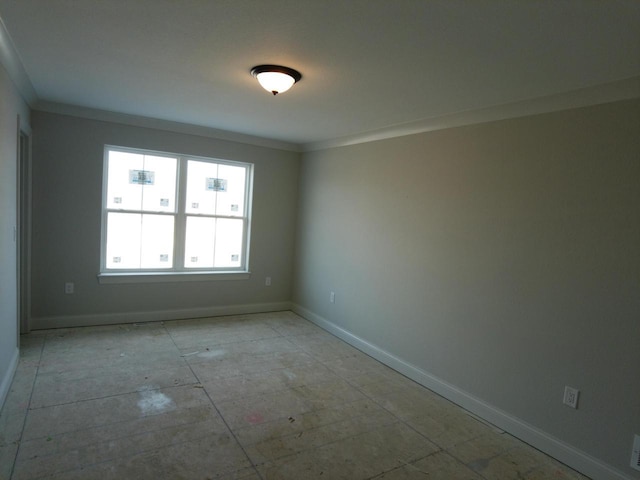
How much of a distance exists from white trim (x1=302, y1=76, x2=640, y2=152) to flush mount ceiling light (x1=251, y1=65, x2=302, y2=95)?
1.41m

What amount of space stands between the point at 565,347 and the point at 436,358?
3.60ft

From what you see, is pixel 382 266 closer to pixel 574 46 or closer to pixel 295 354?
pixel 295 354

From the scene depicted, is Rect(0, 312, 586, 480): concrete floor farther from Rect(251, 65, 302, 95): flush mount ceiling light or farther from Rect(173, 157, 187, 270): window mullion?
Rect(251, 65, 302, 95): flush mount ceiling light

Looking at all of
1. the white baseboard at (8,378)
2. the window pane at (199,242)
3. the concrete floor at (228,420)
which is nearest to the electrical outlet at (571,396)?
the concrete floor at (228,420)

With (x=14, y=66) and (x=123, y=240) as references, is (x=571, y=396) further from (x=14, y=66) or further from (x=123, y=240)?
(x=123, y=240)

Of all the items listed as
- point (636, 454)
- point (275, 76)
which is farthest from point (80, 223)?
point (636, 454)

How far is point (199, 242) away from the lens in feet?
16.4

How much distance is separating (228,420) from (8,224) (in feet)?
7.01

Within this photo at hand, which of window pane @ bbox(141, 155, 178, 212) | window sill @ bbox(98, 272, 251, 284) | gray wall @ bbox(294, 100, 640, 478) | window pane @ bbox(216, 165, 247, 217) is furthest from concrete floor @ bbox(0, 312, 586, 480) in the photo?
window pane @ bbox(216, 165, 247, 217)

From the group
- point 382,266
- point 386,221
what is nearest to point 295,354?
point 382,266

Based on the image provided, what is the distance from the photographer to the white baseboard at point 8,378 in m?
2.63

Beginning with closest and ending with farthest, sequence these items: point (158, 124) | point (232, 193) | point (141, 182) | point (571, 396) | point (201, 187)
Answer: point (571, 396) → point (158, 124) → point (141, 182) → point (201, 187) → point (232, 193)

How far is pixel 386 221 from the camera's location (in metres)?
3.98

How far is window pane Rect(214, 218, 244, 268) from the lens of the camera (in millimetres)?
5137
